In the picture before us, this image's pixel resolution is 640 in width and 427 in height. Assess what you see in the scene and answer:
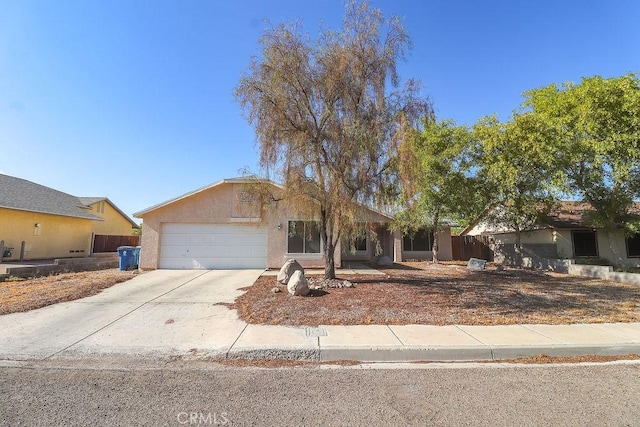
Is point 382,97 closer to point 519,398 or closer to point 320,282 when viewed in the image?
point 320,282

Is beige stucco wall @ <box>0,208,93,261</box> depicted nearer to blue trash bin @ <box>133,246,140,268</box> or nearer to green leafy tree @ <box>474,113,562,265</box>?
blue trash bin @ <box>133,246,140,268</box>

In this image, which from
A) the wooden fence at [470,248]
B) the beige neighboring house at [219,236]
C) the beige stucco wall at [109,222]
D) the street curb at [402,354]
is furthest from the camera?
the beige stucco wall at [109,222]

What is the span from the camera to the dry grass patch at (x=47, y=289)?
323 inches

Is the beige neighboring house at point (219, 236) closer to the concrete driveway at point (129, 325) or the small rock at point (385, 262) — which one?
the small rock at point (385, 262)

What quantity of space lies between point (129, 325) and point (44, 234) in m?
19.2

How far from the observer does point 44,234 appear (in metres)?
20.9

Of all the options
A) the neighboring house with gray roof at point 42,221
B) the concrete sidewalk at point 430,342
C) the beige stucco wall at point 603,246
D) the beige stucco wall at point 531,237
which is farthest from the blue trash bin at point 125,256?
the beige stucco wall at point 603,246

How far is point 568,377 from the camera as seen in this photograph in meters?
4.43

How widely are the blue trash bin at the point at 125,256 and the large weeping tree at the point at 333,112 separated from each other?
889cm

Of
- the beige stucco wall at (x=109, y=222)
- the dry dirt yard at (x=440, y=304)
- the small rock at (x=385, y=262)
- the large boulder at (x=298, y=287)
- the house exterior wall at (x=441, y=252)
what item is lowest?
the dry dirt yard at (x=440, y=304)

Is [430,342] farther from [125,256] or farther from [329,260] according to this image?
[125,256]

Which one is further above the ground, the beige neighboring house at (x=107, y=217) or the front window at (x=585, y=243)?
the beige neighboring house at (x=107, y=217)

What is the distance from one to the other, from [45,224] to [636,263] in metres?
34.0

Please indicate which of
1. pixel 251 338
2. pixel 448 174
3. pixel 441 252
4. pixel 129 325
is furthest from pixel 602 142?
pixel 129 325
